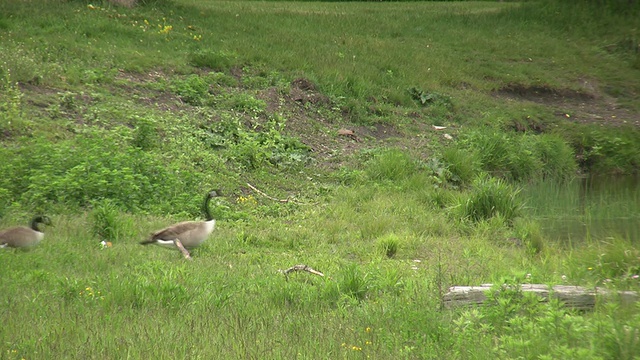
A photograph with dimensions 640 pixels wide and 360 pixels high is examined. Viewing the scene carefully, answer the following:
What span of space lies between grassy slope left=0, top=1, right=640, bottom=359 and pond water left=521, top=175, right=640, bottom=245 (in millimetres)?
993

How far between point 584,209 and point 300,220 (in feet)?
16.4

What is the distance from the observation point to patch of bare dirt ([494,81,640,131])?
20.6 metres

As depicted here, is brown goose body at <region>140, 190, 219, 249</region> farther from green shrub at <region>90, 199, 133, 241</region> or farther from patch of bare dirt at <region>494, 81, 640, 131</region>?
patch of bare dirt at <region>494, 81, 640, 131</region>

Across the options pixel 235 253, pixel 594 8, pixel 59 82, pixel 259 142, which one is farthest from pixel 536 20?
pixel 235 253

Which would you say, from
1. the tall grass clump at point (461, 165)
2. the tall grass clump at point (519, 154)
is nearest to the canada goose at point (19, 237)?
the tall grass clump at point (461, 165)

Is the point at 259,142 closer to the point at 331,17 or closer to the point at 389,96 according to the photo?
the point at 389,96

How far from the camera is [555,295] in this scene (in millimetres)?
6508

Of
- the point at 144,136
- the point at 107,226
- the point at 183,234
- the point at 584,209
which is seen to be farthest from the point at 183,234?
the point at 584,209

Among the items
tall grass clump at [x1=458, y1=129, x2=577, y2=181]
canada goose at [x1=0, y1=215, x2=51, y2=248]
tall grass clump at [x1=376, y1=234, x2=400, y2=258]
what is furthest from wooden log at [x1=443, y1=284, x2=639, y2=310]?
tall grass clump at [x1=458, y1=129, x2=577, y2=181]

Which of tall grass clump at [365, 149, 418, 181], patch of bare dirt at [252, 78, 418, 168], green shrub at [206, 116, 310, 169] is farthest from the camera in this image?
patch of bare dirt at [252, 78, 418, 168]

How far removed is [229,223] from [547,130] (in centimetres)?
1060

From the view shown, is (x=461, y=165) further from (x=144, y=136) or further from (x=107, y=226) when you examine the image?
(x=107, y=226)

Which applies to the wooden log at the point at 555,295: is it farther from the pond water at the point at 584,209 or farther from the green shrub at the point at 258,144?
the green shrub at the point at 258,144

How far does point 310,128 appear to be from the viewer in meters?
16.5
